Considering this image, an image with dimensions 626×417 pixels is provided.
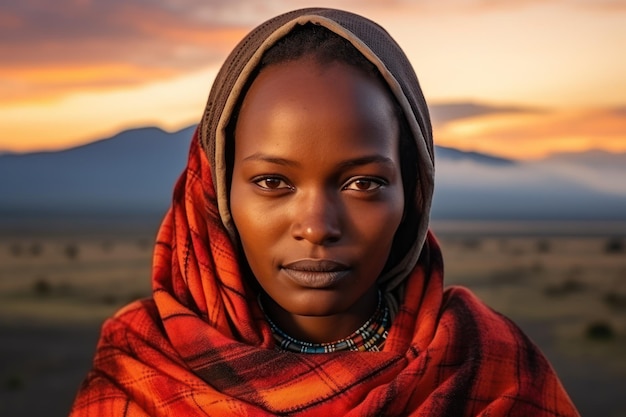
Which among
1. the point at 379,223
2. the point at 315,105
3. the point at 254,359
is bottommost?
the point at 254,359

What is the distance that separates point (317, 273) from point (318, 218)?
6.2 inches

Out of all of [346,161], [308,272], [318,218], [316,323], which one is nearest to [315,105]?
[346,161]

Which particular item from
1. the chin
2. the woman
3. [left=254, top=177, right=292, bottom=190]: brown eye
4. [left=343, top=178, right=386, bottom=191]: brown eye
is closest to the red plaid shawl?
the woman

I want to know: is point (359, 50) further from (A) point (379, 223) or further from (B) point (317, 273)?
(B) point (317, 273)

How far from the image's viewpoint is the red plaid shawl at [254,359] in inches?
87.0

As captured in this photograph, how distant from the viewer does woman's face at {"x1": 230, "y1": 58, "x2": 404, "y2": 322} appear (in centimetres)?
209

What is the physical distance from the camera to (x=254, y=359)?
2.23 m

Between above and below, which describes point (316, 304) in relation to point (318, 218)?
below

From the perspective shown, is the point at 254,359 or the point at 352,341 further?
the point at 352,341

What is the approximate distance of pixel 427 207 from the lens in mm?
2350

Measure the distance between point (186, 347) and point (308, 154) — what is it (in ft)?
2.06

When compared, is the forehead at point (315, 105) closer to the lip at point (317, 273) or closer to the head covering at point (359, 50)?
the head covering at point (359, 50)

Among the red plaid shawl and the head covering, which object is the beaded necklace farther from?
the head covering

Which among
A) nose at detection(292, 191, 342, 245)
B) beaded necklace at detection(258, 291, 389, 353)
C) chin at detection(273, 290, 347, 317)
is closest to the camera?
nose at detection(292, 191, 342, 245)
